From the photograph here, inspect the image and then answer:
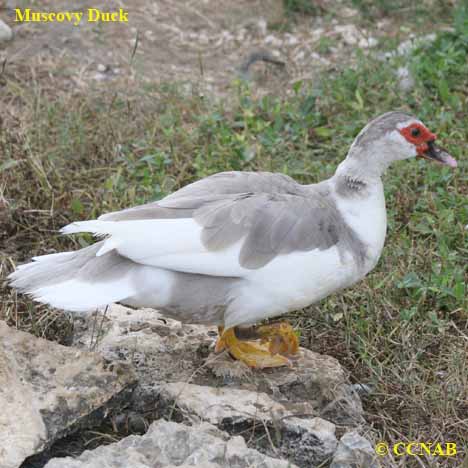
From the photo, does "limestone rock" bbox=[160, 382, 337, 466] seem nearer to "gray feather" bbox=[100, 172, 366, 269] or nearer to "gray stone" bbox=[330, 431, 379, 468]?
"gray stone" bbox=[330, 431, 379, 468]

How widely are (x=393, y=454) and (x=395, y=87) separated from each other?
2.73 meters

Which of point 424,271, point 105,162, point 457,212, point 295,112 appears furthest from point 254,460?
point 295,112

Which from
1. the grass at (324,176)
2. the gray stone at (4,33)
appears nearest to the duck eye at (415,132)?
the grass at (324,176)

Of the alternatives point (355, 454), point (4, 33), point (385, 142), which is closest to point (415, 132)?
point (385, 142)

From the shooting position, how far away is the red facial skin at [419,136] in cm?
338

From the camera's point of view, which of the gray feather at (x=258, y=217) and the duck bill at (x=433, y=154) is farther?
the duck bill at (x=433, y=154)

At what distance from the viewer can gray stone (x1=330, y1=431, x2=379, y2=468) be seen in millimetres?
2785

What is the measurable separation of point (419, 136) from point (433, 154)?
13 centimetres

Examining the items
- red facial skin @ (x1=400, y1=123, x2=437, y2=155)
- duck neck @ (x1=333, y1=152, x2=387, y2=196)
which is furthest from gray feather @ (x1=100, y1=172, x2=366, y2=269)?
red facial skin @ (x1=400, y1=123, x2=437, y2=155)

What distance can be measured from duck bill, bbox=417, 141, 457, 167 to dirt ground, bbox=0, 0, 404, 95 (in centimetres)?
219

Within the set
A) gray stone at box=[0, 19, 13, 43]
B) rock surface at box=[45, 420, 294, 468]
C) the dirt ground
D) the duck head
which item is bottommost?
rock surface at box=[45, 420, 294, 468]

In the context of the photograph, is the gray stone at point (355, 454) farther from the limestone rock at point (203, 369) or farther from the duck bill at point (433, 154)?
the duck bill at point (433, 154)

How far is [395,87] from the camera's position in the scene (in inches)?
205

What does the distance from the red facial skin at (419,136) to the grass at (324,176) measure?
634mm
